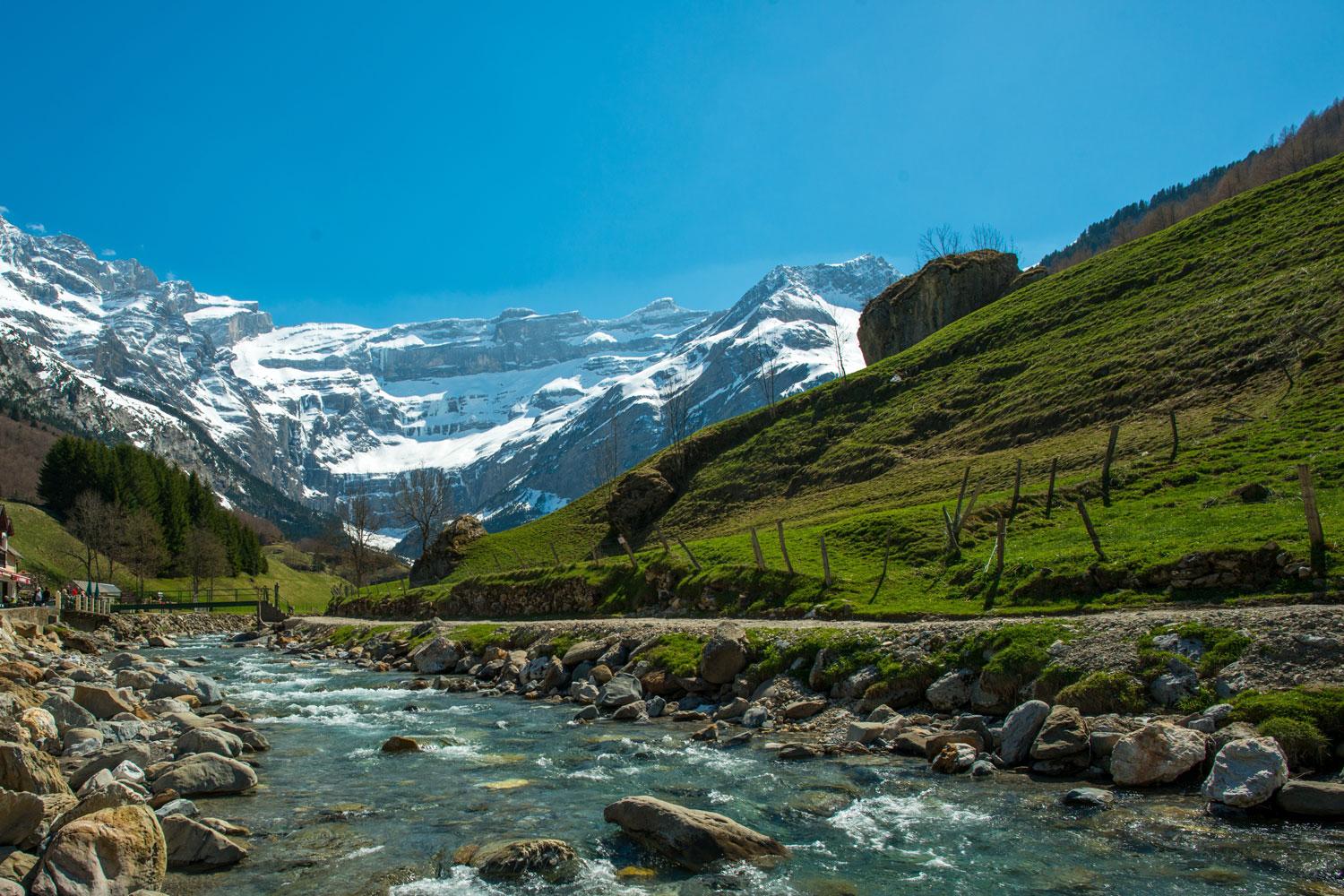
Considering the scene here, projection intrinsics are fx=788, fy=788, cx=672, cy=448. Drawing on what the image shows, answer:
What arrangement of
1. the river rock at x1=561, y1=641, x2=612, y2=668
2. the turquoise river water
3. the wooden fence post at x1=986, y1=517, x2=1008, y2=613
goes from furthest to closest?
the river rock at x1=561, y1=641, x2=612, y2=668
the wooden fence post at x1=986, y1=517, x2=1008, y2=613
the turquoise river water

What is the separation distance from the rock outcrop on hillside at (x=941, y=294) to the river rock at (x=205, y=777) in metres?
111

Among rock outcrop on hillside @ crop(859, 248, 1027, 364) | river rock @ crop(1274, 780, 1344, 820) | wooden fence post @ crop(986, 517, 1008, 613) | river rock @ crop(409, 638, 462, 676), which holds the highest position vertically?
rock outcrop on hillside @ crop(859, 248, 1027, 364)

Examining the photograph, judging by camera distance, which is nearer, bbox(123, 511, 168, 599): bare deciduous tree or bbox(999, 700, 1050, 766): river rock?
bbox(999, 700, 1050, 766): river rock

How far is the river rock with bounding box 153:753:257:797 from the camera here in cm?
1542

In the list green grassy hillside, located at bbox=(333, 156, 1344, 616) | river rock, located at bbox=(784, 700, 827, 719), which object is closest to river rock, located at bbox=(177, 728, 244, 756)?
river rock, located at bbox=(784, 700, 827, 719)

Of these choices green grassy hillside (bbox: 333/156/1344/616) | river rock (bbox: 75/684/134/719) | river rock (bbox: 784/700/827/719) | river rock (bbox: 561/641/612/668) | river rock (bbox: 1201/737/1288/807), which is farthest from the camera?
river rock (bbox: 561/641/612/668)

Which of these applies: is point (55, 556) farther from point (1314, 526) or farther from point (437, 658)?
point (1314, 526)

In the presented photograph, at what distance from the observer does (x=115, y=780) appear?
48.5ft

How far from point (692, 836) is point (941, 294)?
379 feet

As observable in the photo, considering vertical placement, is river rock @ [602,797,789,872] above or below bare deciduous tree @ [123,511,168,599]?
below

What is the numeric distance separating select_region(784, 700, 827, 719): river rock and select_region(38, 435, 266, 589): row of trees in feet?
406

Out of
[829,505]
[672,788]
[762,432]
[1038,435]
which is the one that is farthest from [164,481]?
[672,788]

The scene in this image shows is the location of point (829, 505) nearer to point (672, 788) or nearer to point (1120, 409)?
point (1120, 409)

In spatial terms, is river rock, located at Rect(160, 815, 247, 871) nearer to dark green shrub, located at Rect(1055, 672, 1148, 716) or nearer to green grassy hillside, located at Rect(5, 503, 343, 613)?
dark green shrub, located at Rect(1055, 672, 1148, 716)
